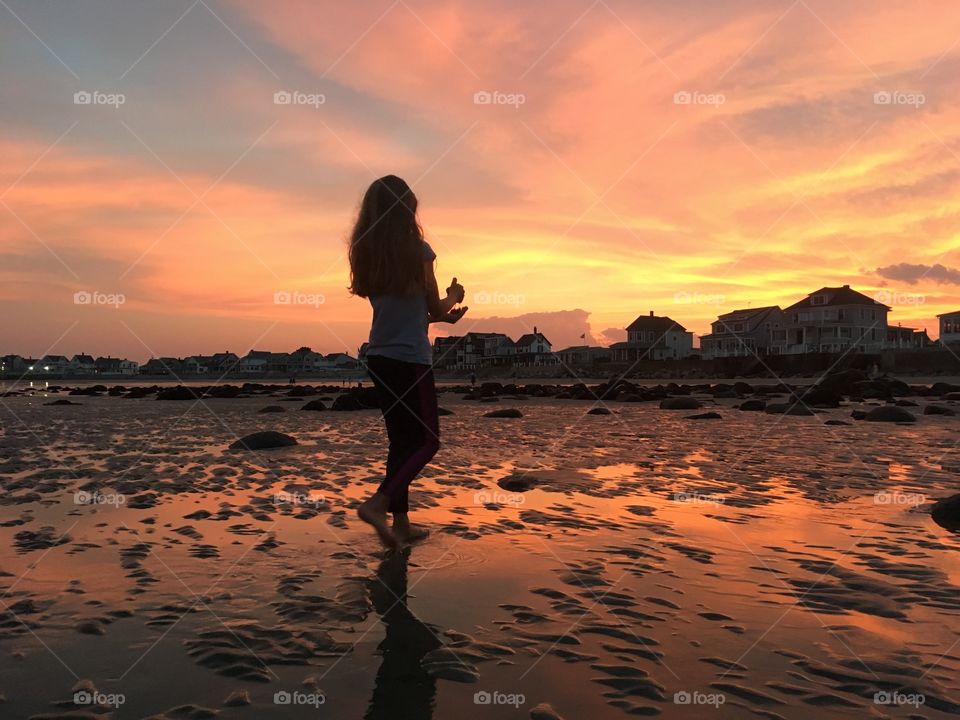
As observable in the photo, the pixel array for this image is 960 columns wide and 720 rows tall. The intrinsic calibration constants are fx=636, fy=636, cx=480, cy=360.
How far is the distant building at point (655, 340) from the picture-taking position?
113812 millimetres

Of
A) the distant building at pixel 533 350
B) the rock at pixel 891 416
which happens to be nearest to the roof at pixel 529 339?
the distant building at pixel 533 350

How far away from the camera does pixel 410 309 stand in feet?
19.0

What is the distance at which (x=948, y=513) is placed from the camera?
636 centimetres

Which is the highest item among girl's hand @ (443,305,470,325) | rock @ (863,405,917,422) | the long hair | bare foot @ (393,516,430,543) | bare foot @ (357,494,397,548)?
the long hair

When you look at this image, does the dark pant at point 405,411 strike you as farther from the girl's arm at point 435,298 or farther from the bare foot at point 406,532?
the girl's arm at point 435,298

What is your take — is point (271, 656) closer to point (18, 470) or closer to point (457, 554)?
point (457, 554)

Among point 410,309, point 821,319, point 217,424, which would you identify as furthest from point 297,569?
point 821,319

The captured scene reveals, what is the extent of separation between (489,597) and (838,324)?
95.0 metres

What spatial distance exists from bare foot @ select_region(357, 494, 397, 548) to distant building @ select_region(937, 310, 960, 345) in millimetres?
101256

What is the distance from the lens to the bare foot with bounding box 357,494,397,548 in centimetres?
534

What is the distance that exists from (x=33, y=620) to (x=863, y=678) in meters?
4.54

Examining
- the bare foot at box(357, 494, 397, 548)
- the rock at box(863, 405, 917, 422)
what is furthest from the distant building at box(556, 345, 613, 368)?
the bare foot at box(357, 494, 397, 548)

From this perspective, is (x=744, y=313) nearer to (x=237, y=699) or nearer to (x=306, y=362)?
(x=237, y=699)

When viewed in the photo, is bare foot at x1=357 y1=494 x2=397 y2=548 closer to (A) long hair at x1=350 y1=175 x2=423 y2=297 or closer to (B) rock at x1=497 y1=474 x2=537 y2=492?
(A) long hair at x1=350 y1=175 x2=423 y2=297
